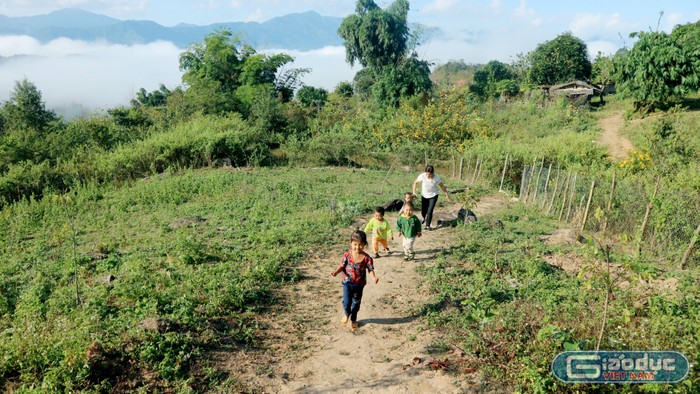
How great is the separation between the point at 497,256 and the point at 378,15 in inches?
1188

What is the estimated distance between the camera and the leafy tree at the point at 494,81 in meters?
40.6

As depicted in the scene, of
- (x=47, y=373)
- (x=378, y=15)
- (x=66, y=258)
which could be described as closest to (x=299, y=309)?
(x=47, y=373)

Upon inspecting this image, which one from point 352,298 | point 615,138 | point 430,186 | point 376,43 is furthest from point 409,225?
point 376,43

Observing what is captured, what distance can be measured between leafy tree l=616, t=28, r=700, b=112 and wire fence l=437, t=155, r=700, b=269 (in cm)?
1075

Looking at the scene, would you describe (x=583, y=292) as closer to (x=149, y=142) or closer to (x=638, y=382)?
(x=638, y=382)

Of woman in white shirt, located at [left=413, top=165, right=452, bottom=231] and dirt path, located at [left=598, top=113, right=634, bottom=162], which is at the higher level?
dirt path, located at [left=598, top=113, right=634, bottom=162]

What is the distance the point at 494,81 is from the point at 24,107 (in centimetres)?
3843

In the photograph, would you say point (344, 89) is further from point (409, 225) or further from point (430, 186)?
point (409, 225)

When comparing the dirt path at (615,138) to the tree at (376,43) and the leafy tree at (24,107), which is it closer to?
the tree at (376,43)

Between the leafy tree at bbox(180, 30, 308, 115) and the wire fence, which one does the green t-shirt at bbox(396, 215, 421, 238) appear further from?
the leafy tree at bbox(180, 30, 308, 115)

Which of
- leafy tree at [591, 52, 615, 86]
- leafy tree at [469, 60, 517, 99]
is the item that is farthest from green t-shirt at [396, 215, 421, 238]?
leafy tree at [469, 60, 517, 99]

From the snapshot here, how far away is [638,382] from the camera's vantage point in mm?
4434

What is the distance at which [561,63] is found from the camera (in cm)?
3650

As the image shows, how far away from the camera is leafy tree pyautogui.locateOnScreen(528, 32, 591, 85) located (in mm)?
36375
